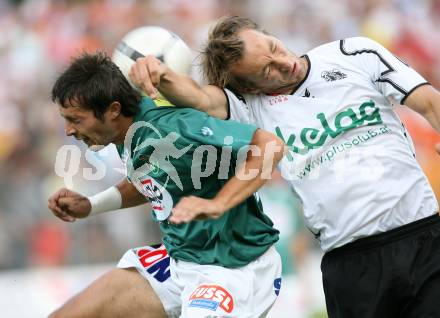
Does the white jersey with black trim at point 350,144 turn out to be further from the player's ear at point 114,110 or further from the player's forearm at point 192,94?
the player's ear at point 114,110

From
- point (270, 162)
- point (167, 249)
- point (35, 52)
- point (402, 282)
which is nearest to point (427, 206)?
point (402, 282)

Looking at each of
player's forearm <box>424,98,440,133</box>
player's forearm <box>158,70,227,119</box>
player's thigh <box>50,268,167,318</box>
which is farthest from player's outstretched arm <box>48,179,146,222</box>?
player's forearm <box>424,98,440,133</box>

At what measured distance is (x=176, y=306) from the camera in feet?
15.7

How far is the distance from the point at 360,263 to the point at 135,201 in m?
1.51

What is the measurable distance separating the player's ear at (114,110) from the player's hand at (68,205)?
0.69 m

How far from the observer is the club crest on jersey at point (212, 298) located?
14.3 feet

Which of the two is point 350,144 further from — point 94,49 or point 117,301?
point 94,49

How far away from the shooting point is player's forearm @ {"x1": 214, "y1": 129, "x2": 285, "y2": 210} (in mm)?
4039

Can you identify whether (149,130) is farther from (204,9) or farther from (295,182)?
(204,9)

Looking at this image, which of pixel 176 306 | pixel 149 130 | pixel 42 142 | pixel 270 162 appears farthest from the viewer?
pixel 42 142

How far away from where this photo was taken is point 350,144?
4.45 meters

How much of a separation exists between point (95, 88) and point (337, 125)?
124 cm

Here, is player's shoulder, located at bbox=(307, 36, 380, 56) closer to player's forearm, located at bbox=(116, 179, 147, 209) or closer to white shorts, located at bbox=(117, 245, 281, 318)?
white shorts, located at bbox=(117, 245, 281, 318)

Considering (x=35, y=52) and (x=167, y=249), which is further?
(x=35, y=52)
